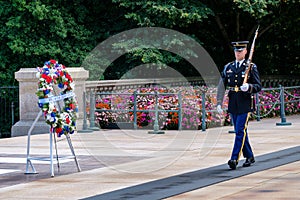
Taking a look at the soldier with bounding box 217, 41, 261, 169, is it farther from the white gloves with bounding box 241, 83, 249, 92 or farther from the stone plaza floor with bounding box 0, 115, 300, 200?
the stone plaza floor with bounding box 0, 115, 300, 200

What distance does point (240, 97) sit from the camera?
14211 millimetres

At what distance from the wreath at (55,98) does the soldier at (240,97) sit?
8.80 ft

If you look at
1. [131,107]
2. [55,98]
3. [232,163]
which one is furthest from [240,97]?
[131,107]

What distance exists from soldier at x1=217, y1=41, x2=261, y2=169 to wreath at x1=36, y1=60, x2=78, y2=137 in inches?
106

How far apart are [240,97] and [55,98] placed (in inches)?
121

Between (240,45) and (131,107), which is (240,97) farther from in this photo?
(131,107)

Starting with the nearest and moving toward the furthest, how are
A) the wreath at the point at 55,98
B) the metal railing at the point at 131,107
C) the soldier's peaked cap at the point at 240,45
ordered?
the wreath at the point at 55,98
the soldier's peaked cap at the point at 240,45
the metal railing at the point at 131,107

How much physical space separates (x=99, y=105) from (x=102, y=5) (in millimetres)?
9805

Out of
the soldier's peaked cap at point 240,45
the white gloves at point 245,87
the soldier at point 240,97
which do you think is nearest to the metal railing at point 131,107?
the soldier at point 240,97

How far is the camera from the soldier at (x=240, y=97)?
46.4 feet

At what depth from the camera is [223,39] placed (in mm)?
36094

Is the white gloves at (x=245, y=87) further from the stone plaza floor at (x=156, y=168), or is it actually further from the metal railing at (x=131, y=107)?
the metal railing at (x=131, y=107)

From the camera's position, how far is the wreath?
13992mm

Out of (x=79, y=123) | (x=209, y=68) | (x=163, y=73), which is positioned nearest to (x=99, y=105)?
(x=79, y=123)
